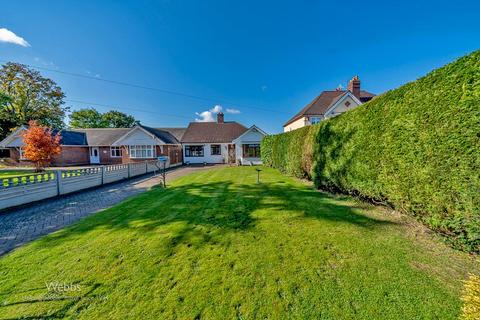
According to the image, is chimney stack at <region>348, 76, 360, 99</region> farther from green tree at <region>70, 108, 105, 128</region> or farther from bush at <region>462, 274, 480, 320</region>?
green tree at <region>70, 108, 105, 128</region>

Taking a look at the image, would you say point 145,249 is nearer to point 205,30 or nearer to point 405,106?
point 405,106

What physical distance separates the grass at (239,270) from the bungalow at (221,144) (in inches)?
739

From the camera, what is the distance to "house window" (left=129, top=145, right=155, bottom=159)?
948 inches

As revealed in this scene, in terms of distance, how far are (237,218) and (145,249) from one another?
7.63 ft

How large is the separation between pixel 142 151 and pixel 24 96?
2976 centimetres

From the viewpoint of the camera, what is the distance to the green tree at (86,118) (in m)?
47.6

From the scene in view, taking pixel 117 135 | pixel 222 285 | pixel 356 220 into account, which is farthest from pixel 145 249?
pixel 117 135

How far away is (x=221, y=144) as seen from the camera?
26.8 m

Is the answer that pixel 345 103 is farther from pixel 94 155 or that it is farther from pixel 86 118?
pixel 86 118

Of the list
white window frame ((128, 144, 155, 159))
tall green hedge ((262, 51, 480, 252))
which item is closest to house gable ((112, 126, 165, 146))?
white window frame ((128, 144, 155, 159))

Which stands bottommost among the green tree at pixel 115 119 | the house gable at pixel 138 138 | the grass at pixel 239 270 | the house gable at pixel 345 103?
the grass at pixel 239 270

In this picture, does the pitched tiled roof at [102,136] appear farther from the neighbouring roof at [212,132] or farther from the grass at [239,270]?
the grass at [239,270]

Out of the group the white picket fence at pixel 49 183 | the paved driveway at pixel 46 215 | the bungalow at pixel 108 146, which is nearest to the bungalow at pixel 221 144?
the bungalow at pixel 108 146

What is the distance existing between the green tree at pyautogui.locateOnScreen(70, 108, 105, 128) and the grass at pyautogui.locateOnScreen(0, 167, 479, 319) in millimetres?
57335
